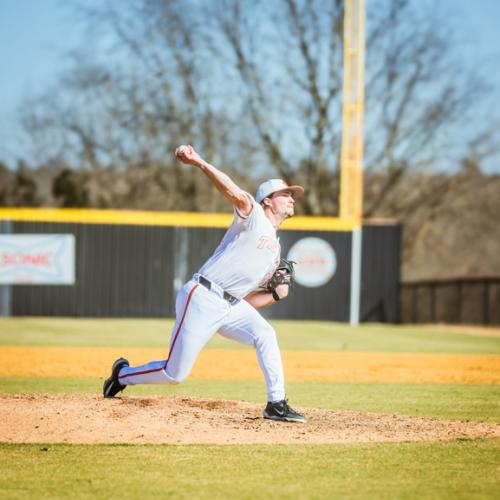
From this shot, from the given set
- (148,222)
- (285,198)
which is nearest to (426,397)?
(285,198)

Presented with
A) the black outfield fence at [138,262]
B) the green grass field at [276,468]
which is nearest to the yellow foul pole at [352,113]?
the black outfield fence at [138,262]

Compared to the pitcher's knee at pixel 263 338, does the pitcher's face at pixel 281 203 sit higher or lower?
higher

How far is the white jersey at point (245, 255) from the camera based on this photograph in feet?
19.8

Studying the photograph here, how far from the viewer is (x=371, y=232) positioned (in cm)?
2272

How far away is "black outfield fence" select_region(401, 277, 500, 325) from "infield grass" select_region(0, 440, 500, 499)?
61.6 ft

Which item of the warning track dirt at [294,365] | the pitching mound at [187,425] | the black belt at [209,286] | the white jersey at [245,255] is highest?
the white jersey at [245,255]

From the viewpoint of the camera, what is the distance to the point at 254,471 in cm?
479

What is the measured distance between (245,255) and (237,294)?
336 millimetres

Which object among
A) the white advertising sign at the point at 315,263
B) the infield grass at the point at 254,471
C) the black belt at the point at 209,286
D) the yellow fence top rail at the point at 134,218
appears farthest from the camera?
the white advertising sign at the point at 315,263

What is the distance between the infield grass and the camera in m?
4.32

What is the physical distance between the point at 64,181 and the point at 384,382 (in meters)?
23.7

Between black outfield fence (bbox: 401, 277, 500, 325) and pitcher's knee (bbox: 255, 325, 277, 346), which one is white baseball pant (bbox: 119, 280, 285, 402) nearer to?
pitcher's knee (bbox: 255, 325, 277, 346)

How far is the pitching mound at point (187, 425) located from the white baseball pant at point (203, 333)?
307 millimetres

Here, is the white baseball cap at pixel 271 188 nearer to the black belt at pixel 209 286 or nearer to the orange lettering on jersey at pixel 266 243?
the orange lettering on jersey at pixel 266 243
